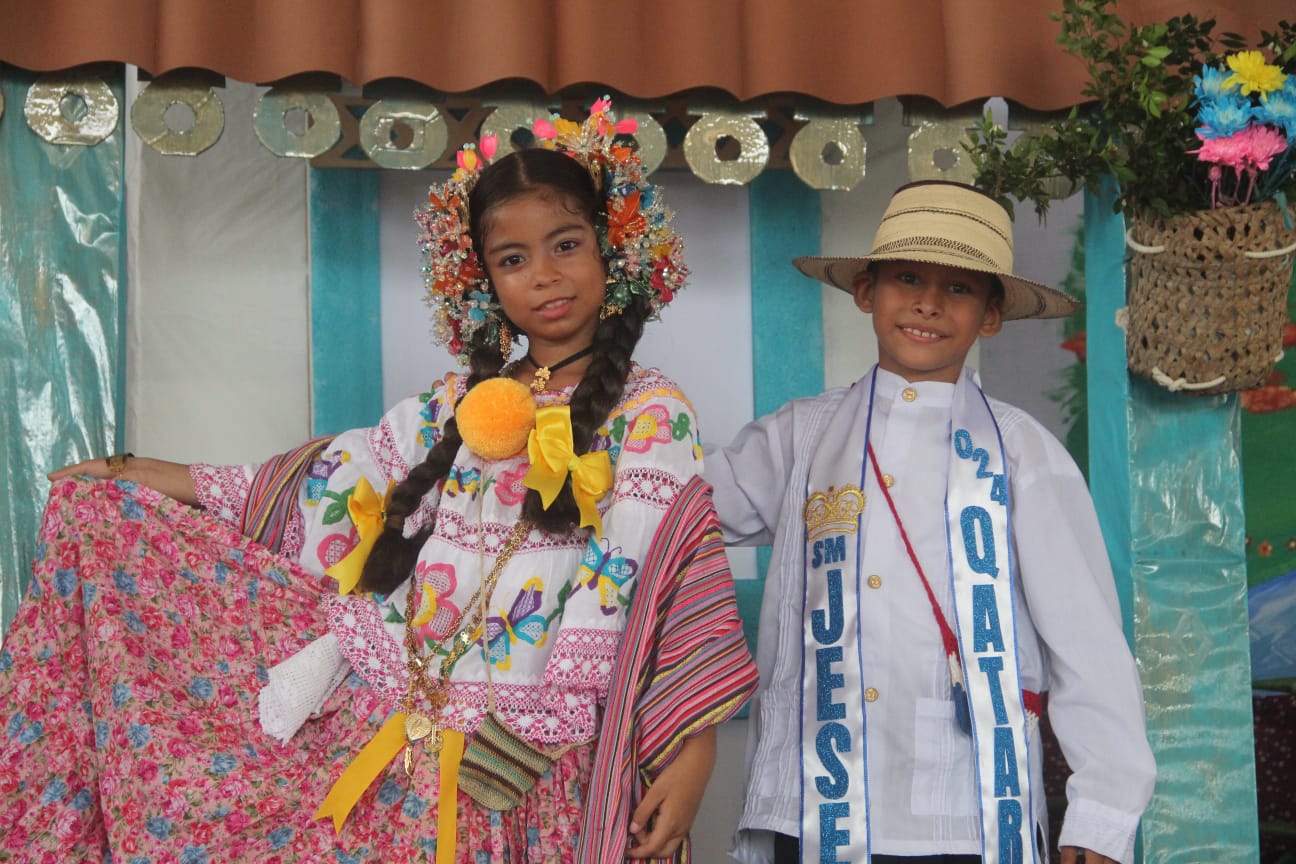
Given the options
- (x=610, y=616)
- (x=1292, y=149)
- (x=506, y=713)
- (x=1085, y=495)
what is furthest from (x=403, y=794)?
(x=1292, y=149)

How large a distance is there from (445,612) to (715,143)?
4.92ft

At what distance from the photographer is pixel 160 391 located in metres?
3.94

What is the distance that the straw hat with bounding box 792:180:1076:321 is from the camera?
2785mm

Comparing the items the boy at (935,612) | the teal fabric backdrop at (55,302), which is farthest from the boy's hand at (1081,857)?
the teal fabric backdrop at (55,302)

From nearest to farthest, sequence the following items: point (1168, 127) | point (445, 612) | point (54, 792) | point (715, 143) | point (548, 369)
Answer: point (54, 792)
point (445, 612)
point (548, 369)
point (1168, 127)
point (715, 143)

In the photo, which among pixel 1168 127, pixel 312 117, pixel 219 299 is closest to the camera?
pixel 1168 127

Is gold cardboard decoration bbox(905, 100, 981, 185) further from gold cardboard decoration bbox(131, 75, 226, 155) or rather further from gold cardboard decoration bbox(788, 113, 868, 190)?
gold cardboard decoration bbox(131, 75, 226, 155)

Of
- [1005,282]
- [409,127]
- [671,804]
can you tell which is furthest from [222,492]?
[1005,282]

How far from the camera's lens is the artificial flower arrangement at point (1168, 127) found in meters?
2.94

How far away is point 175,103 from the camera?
3365mm

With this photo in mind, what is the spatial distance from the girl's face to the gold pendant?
0.83 metres

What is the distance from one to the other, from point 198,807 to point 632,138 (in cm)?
193

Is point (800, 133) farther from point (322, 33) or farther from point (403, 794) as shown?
point (403, 794)

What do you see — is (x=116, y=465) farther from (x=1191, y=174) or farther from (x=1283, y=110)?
(x=1283, y=110)
